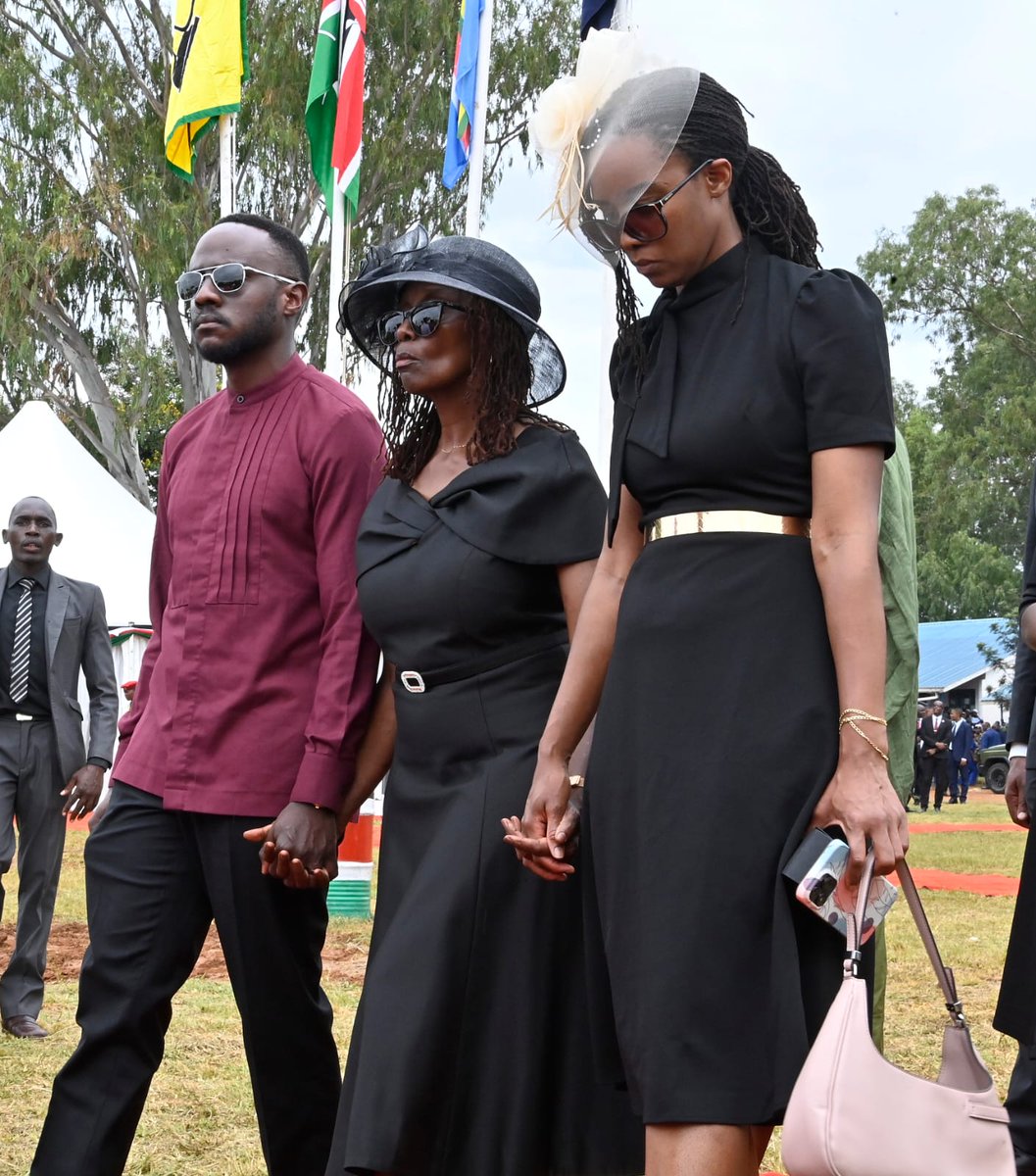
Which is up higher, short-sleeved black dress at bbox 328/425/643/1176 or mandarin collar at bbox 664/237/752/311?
mandarin collar at bbox 664/237/752/311

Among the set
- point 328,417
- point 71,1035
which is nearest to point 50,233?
point 71,1035

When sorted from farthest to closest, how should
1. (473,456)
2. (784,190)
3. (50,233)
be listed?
1. (50,233)
2. (473,456)
3. (784,190)

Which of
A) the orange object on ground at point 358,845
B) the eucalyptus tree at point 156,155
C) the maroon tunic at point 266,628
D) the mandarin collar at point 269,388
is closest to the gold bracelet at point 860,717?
the maroon tunic at point 266,628

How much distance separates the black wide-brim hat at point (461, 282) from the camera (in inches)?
137

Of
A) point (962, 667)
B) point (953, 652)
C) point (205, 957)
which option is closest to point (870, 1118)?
point (205, 957)

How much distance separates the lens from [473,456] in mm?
3445

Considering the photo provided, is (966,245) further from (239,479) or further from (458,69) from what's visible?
(239,479)

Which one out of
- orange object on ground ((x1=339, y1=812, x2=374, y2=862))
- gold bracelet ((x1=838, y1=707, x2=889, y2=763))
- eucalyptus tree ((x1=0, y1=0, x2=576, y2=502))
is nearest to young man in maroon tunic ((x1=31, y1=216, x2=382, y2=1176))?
gold bracelet ((x1=838, y1=707, x2=889, y2=763))

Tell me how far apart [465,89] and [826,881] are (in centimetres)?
1173

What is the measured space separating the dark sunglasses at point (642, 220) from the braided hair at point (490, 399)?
760 mm

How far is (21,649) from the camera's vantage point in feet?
25.2

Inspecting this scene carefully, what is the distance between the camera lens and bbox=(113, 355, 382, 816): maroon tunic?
356 cm

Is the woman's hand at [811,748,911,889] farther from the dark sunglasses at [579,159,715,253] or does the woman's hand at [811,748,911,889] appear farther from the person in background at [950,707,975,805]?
the person in background at [950,707,975,805]

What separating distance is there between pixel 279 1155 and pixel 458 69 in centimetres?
1107
